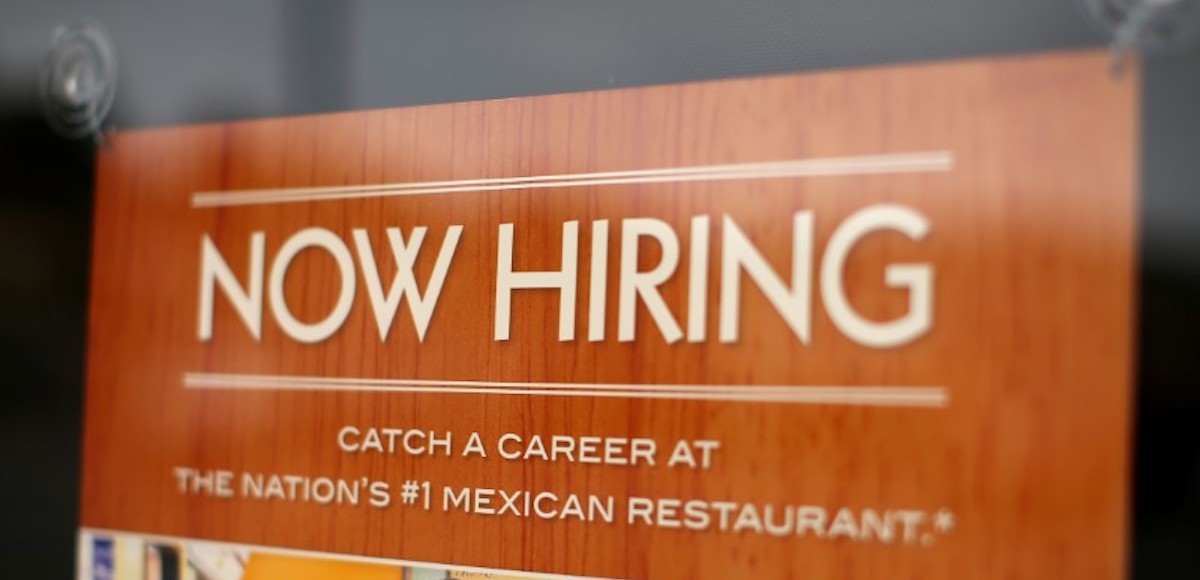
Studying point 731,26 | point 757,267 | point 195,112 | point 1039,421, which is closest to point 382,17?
point 195,112

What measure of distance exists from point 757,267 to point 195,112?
2.19 ft

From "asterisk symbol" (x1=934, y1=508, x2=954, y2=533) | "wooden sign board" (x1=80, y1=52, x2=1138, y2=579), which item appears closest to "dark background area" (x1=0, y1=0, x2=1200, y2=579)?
"wooden sign board" (x1=80, y1=52, x2=1138, y2=579)

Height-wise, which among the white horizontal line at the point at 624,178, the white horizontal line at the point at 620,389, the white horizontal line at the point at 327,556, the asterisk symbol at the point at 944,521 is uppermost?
the white horizontal line at the point at 624,178

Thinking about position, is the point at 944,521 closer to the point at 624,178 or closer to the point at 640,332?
the point at 640,332

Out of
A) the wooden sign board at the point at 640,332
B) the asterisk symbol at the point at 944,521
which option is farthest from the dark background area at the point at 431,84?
the asterisk symbol at the point at 944,521

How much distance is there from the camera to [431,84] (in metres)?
1.25

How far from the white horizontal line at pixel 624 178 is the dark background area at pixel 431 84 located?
85mm

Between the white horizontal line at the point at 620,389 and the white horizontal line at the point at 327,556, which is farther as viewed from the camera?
the white horizontal line at the point at 327,556

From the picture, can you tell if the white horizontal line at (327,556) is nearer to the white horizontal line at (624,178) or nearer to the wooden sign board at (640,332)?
the wooden sign board at (640,332)

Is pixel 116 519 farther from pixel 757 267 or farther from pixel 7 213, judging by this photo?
pixel 757 267

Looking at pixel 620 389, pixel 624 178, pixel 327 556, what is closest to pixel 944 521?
pixel 620 389

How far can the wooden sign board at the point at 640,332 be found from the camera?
0.99 m

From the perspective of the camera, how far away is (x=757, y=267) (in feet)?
3.55

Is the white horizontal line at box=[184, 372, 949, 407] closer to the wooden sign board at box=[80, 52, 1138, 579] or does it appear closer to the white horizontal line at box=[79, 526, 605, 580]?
the wooden sign board at box=[80, 52, 1138, 579]
